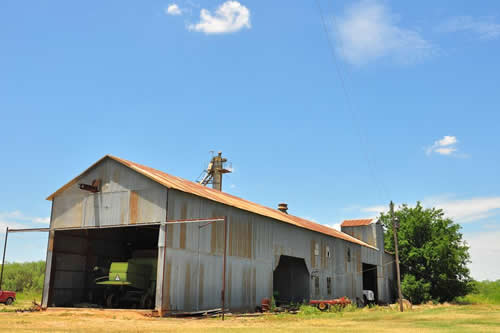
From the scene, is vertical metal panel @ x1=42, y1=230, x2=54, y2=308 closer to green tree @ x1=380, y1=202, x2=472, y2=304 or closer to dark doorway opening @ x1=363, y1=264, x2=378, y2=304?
dark doorway opening @ x1=363, y1=264, x2=378, y2=304

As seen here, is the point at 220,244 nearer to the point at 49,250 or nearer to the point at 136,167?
the point at 136,167

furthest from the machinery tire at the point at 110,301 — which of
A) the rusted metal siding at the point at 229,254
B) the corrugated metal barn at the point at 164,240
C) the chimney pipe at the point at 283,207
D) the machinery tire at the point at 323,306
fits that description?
the chimney pipe at the point at 283,207

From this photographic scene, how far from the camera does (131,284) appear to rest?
27.8 meters

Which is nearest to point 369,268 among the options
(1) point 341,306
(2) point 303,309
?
(1) point 341,306

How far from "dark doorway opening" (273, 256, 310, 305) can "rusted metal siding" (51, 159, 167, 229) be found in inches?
653

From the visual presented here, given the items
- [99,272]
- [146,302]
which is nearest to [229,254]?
[146,302]

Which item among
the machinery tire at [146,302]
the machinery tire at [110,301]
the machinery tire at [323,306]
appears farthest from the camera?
the machinery tire at [323,306]

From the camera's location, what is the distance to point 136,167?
26.5m

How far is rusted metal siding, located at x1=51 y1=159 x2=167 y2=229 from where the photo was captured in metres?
25.6

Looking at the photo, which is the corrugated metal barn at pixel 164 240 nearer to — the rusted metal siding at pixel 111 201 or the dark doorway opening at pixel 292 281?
the rusted metal siding at pixel 111 201

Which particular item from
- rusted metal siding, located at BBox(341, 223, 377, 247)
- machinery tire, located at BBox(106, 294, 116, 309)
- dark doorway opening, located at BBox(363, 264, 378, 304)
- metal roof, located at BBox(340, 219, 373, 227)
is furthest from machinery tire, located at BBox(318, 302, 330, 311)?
metal roof, located at BBox(340, 219, 373, 227)

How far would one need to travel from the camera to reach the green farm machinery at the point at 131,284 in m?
27.6

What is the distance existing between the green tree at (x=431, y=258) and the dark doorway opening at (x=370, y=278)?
4371mm

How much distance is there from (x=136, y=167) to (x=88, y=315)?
309 inches
